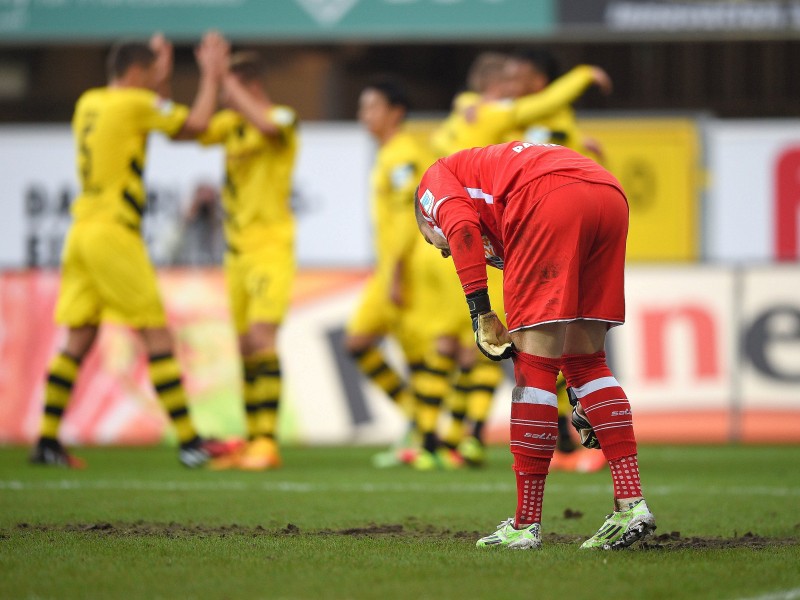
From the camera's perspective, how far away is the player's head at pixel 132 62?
9031mm

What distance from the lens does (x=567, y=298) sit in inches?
195

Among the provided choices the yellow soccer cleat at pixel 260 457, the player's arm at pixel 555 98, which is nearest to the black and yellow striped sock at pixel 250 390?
the yellow soccer cleat at pixel 260 457

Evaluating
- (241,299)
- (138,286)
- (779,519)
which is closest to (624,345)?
(241,299)

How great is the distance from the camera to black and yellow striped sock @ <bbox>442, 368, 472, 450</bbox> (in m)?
9.11

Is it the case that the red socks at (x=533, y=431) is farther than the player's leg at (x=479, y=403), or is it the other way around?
the player's leg at (x=479, y=403)

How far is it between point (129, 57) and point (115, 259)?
140 centimetres

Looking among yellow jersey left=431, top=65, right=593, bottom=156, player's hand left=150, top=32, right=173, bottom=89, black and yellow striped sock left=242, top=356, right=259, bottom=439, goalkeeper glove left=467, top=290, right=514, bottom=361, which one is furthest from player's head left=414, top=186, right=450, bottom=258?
player's hand left=150, top=32, right=173, bottom=89

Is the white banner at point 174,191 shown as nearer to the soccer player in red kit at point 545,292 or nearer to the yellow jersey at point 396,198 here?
the yellow jersey at point 396,198

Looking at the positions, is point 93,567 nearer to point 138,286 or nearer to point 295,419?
point 138,286

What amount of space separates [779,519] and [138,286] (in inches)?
170

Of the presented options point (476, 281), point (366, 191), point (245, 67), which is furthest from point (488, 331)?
point (366, 191)

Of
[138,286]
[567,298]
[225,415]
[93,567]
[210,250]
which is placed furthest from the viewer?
[210,250]

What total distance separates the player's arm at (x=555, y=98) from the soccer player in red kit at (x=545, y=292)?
11.4ft

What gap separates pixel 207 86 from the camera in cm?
895
